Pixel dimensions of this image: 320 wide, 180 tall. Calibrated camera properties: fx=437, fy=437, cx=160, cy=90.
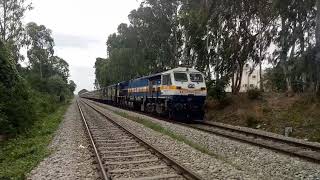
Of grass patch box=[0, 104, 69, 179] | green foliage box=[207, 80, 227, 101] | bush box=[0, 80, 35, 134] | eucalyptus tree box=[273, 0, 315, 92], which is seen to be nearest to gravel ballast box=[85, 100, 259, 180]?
grass patch box=[0, 104, 69, 179]

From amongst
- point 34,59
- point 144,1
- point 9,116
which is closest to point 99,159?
point 9,116

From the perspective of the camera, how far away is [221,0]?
23328 mm

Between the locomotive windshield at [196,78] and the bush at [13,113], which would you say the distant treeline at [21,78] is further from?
the locomotive windshield at [196,78]

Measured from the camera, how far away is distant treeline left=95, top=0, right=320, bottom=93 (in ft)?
72.9

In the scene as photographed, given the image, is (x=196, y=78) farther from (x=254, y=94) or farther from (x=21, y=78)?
(x=21, y=78)

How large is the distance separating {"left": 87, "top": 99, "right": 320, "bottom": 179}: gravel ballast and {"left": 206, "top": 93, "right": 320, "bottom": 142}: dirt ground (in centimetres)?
559

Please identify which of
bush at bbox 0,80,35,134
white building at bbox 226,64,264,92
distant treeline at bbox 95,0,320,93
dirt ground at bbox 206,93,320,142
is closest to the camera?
bush at bbox 0,80,35,134

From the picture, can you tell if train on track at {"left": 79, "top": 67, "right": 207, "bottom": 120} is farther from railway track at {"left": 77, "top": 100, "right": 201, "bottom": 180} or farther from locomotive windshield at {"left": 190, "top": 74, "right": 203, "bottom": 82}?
railway track at {"left": 77, "top": 100, "right": 201, "bottom": 180}

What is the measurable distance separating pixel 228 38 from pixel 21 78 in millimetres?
14975

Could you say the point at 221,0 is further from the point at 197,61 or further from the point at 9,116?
the point at 197,61

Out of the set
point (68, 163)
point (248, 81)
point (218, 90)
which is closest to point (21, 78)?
point (218, 90)

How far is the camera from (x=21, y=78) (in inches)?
1120

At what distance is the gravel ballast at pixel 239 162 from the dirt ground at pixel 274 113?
18.3ft

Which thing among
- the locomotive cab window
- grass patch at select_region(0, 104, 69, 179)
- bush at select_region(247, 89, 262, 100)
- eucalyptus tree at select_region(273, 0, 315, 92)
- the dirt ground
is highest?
eucalyptus tree at select_region(273, 0, 315, 92)
